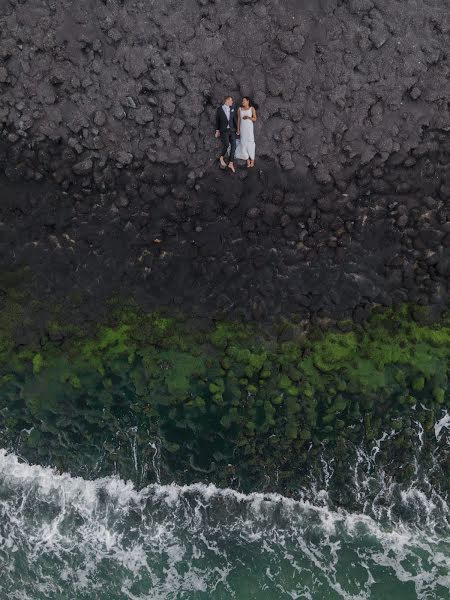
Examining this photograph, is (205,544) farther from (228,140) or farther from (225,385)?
(228,140)

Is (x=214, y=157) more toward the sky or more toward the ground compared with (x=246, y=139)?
more toward the ground

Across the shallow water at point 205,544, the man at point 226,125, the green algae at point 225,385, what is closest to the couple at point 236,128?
the man at point 226,125

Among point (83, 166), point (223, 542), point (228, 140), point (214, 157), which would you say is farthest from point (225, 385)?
point (83, 166)

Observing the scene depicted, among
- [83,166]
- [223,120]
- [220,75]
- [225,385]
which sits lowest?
[225,385]

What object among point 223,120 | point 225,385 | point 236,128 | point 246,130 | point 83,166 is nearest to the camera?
point 223,120

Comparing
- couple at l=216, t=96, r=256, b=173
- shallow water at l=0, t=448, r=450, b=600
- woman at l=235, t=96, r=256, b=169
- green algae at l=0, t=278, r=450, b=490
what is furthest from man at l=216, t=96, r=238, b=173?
shallow water at l=0, t=448, r=450, b=600

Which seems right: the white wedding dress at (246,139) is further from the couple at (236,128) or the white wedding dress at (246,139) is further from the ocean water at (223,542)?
the ocean water at (223,542)

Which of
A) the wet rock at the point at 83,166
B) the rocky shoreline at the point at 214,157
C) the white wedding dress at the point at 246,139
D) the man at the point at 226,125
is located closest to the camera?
the man at the point at 226,125

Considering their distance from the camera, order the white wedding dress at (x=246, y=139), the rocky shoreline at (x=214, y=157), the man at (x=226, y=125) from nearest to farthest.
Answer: the man at (x=226, y=125) < the white wedding dress at (x=246, y=139) < the rocky shoreline at (x=214, y=157)

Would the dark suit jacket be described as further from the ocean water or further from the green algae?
the ocean water
